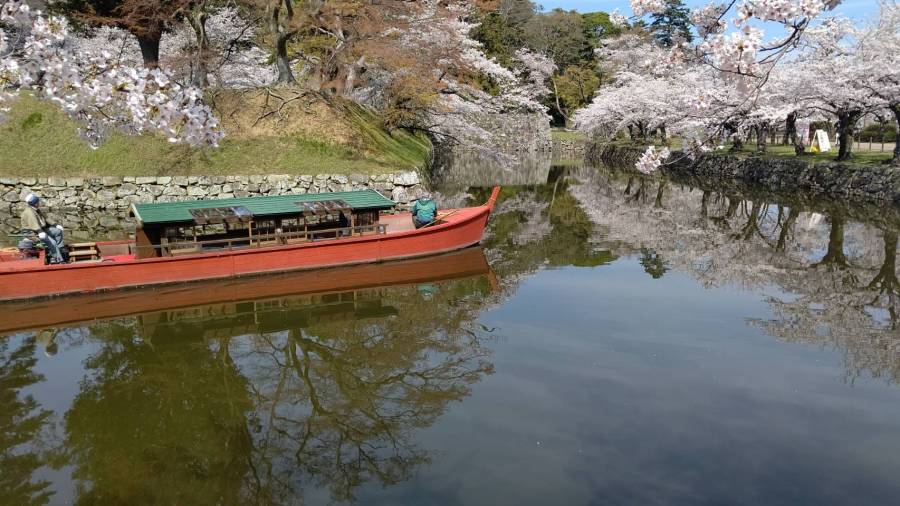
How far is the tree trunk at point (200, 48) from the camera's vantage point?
985 inches

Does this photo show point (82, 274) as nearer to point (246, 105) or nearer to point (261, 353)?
point (261, 353)

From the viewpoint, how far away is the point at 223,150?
2523cm

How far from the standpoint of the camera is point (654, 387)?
9023 mm

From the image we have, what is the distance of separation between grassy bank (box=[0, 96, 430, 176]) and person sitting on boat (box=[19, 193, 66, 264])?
11179 mm

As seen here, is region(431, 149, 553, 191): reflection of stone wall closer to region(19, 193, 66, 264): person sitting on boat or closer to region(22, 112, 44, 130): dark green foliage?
region(22, 112, 44, 130): dark green foliage

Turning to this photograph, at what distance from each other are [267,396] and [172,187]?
57.3 ft

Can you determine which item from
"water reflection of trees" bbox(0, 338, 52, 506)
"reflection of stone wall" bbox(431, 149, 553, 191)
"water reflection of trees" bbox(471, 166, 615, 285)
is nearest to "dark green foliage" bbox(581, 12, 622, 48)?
"reflection of stone wall" bbox(431, 149, 553, 191)

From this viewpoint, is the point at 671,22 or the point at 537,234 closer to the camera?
the point at 537,234

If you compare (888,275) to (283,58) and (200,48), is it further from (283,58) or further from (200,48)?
(200,48)

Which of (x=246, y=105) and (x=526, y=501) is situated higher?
(x=246, y=105)

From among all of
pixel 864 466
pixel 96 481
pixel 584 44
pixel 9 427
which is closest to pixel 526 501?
pixel 864 466

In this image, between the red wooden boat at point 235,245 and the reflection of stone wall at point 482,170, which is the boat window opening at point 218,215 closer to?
the red wooden boat at point 235,245

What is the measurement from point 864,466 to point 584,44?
6612 centimetres

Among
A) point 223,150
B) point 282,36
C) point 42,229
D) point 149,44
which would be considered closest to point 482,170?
point 282,36
